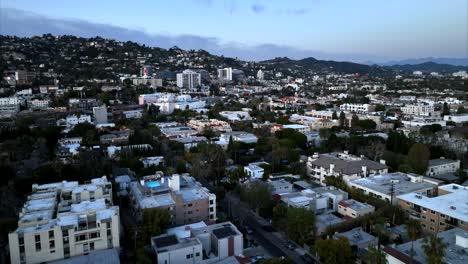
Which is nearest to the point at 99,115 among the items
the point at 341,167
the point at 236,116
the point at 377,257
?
the point at 236,116

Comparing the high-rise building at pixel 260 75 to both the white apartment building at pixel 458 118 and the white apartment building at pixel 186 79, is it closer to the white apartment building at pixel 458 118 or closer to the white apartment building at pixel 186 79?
the white apartment building at pixel 186 79

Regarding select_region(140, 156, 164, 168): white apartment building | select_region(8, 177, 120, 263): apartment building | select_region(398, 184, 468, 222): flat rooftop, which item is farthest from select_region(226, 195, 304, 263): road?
select_region(140, 156, 164, 168): white apartment building

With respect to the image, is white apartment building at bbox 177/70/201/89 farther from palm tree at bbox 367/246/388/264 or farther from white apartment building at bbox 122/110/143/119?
palm tree at bbox 367/246/388/264

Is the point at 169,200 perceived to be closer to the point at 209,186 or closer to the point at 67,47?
the point at 209,186

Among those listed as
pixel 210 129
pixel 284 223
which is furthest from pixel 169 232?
pixel 210 129

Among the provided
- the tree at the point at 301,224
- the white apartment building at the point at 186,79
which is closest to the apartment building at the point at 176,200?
the tree at the point at 301,224

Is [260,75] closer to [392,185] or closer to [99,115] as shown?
[99,115]
